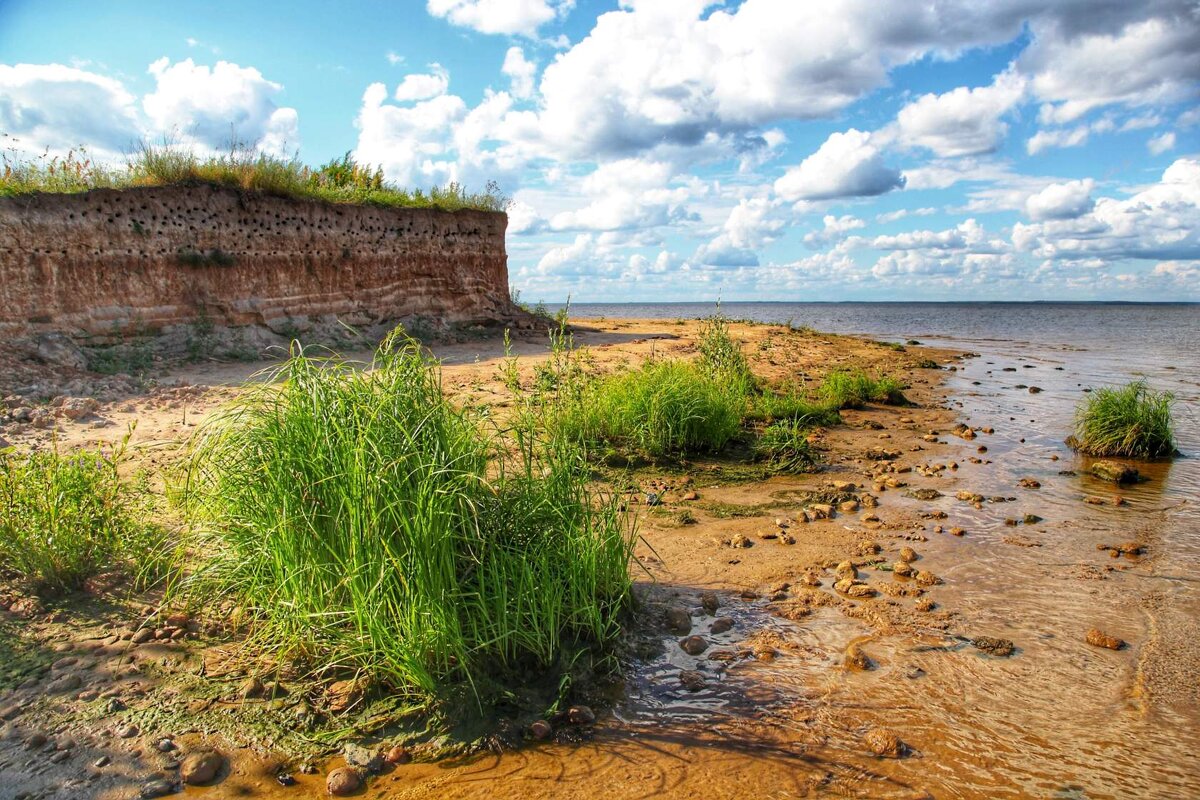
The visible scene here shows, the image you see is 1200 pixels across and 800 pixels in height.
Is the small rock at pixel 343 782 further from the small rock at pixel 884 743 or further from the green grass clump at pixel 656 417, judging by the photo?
the green grass clump at pixel 656 417

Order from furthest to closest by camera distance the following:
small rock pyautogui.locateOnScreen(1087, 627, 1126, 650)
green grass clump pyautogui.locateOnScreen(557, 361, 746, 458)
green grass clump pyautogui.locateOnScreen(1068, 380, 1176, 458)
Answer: green grass clump pyautogui.locateOnScreen(1068, 380, 1176, 458)
green grass clump pyautogui.locateOnScreen(557, 361, 746, 458)
small rock pyautogui.locateOnScreen(1087, 627, 1126, 650)

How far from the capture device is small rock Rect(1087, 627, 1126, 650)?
156 inches

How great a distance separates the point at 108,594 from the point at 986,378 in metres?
15.7

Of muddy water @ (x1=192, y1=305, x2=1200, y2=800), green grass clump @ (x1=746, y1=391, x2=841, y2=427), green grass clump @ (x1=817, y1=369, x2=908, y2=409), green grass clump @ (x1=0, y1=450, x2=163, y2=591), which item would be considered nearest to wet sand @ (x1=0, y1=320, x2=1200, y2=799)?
muddy water @ (x1=192, y1=305, x2=1200, y2=800)

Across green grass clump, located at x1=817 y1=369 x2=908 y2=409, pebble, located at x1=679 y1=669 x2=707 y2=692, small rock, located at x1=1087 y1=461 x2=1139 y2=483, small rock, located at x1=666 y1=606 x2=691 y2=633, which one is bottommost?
pebble, located at x1=679 y1=669 x2=707 y2=692

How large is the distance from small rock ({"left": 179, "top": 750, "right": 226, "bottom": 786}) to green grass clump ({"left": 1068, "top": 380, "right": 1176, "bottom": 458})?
916 centimetres

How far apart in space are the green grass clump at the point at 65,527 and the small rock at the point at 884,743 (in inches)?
145

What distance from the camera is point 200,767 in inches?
108

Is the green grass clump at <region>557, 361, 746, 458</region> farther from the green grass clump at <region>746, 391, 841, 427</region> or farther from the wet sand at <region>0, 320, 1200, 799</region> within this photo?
the green grass clump at <region>746, 391, 841, 427</region>

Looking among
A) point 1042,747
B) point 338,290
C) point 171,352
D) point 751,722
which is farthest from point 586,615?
point 338,290

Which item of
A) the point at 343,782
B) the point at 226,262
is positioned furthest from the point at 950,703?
the point at 226,262

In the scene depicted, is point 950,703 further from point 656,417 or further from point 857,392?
point 857,392

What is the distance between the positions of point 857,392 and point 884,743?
8148mm

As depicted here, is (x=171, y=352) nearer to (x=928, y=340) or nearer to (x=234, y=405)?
(x=234, y=405)
